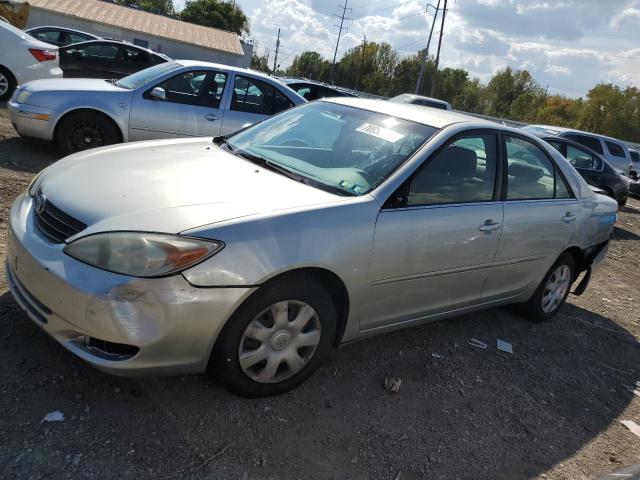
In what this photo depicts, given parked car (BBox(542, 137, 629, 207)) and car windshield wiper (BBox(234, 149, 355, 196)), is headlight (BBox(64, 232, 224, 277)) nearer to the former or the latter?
car windshield wiper (BBox(234, 149, 355, 196))

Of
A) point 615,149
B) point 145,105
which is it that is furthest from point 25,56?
point 615,149

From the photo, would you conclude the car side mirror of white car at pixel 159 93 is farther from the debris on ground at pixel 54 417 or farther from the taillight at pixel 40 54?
the debris on ground at pixel 54 417

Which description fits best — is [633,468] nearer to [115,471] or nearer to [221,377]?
[221,377]

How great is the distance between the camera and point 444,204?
3.48 metres

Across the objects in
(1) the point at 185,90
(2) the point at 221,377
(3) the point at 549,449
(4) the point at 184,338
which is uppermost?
(1) the point at 185,90

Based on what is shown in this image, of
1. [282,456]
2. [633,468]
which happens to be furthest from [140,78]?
[633,468]

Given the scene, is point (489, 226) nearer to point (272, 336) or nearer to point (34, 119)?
point (272, 336)

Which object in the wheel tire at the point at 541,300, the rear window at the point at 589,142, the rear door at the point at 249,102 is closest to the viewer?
the wheel tire at the point at 541,300

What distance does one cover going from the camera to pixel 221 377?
277 cm

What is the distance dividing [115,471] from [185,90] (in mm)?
5723

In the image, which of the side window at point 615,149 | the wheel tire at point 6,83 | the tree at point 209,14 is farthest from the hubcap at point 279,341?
the tree at point 209,14

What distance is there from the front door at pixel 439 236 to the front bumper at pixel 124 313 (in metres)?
0.96

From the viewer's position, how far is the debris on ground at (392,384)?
11.0ft

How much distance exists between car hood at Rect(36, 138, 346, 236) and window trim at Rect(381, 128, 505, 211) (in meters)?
0.35
